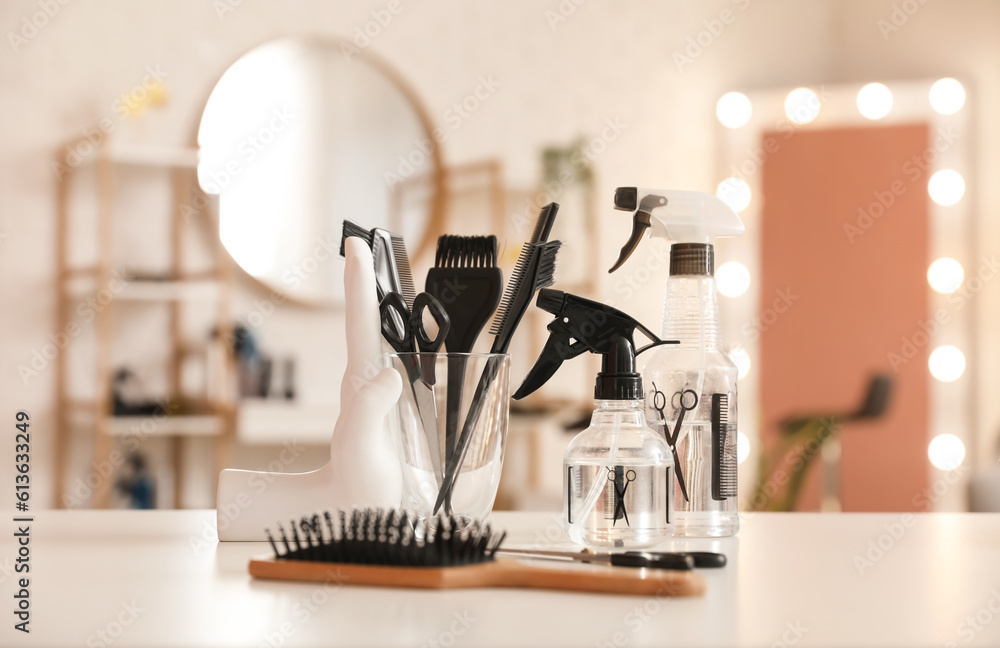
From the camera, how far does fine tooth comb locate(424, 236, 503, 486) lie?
0.64 m

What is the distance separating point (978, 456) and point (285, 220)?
6.43 feet

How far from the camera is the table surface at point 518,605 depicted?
0.39 metres

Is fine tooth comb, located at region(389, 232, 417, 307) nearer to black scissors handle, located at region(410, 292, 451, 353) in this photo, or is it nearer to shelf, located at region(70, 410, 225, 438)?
black scissors handle, located at region(410, 292, 451, 353)

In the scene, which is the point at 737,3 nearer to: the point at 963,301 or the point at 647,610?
the point at 963,301

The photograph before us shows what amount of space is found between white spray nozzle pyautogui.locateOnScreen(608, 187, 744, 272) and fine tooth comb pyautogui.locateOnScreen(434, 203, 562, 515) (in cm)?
7

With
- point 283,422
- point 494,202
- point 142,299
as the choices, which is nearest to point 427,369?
point 283,422

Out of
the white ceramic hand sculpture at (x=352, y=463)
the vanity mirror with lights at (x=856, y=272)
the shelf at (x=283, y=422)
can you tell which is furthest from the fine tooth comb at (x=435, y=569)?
the vanity mirror with lights at (x=856, y=272)

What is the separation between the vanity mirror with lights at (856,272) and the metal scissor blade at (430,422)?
2.21 metres

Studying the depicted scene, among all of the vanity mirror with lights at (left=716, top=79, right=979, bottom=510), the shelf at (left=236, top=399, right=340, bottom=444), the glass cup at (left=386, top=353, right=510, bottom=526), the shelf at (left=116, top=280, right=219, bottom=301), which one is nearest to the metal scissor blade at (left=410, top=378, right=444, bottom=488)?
the glass cup at (left=386, top=353, right=510, bottom=526)

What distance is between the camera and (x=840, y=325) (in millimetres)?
2693

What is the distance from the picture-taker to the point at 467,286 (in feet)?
2.12

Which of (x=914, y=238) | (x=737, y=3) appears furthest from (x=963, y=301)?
(x=737, y=3)

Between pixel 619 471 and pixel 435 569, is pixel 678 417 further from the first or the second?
pixel 435 569

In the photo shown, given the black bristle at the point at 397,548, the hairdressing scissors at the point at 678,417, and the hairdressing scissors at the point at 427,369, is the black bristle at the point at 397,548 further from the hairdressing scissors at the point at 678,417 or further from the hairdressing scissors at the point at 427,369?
the hairdressing scissors at the point at 678,417
